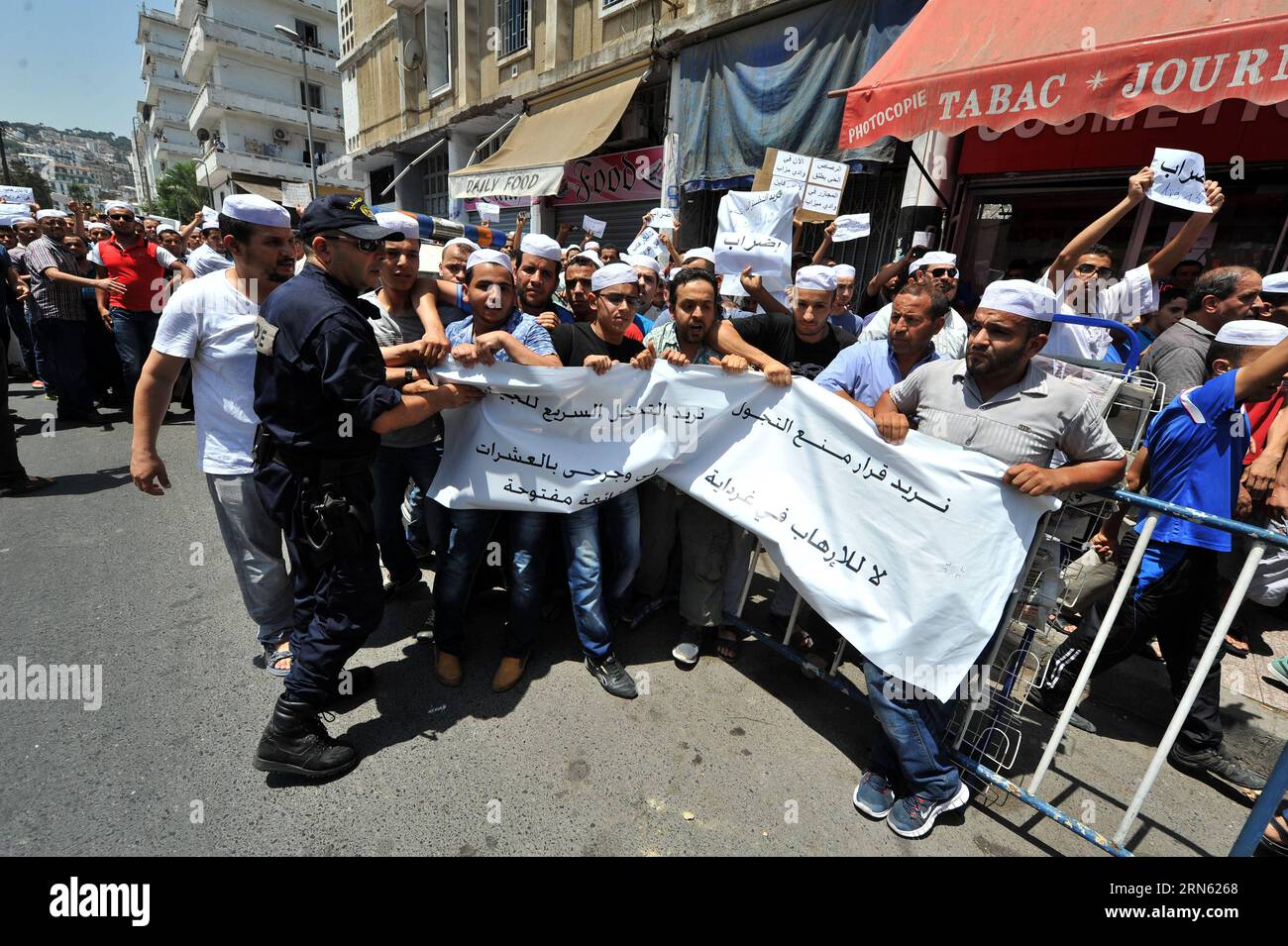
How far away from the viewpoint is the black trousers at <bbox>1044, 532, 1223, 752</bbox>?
2643mm

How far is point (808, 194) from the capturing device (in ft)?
18.6

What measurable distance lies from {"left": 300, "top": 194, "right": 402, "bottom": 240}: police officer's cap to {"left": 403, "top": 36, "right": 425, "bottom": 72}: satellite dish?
20.1 metres

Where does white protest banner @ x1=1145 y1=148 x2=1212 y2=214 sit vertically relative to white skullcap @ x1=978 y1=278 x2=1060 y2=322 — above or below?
above

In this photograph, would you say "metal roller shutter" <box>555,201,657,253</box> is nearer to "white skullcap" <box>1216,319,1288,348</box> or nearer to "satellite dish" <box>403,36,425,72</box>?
"satellite dish" <box>403,36,425,72</box>

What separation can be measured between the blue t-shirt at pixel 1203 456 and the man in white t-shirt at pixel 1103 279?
118cm

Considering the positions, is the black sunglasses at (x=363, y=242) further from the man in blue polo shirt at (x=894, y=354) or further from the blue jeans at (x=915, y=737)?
the blue jeans at (x=915, y=737)

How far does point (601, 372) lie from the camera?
9.58ft

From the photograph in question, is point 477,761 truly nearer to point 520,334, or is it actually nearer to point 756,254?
point 520,334

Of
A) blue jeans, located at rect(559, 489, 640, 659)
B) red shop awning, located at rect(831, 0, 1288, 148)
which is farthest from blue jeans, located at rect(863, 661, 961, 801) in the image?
red shop awning, located at rect(831, 0, 1288, 148)

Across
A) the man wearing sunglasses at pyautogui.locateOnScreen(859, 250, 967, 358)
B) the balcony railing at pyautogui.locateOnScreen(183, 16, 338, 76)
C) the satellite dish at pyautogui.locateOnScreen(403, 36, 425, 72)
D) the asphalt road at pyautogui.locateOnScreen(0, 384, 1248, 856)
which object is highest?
the balcony railing at pyautogui.locateOnScreen(183, 16, 338, 76)

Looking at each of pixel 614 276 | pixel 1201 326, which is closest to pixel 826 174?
pixel 1201 326

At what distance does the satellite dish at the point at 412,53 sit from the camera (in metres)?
18.0

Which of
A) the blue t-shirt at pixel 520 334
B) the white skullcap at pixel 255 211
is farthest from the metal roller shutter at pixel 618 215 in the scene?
the white skullcap at pixel 255 211
